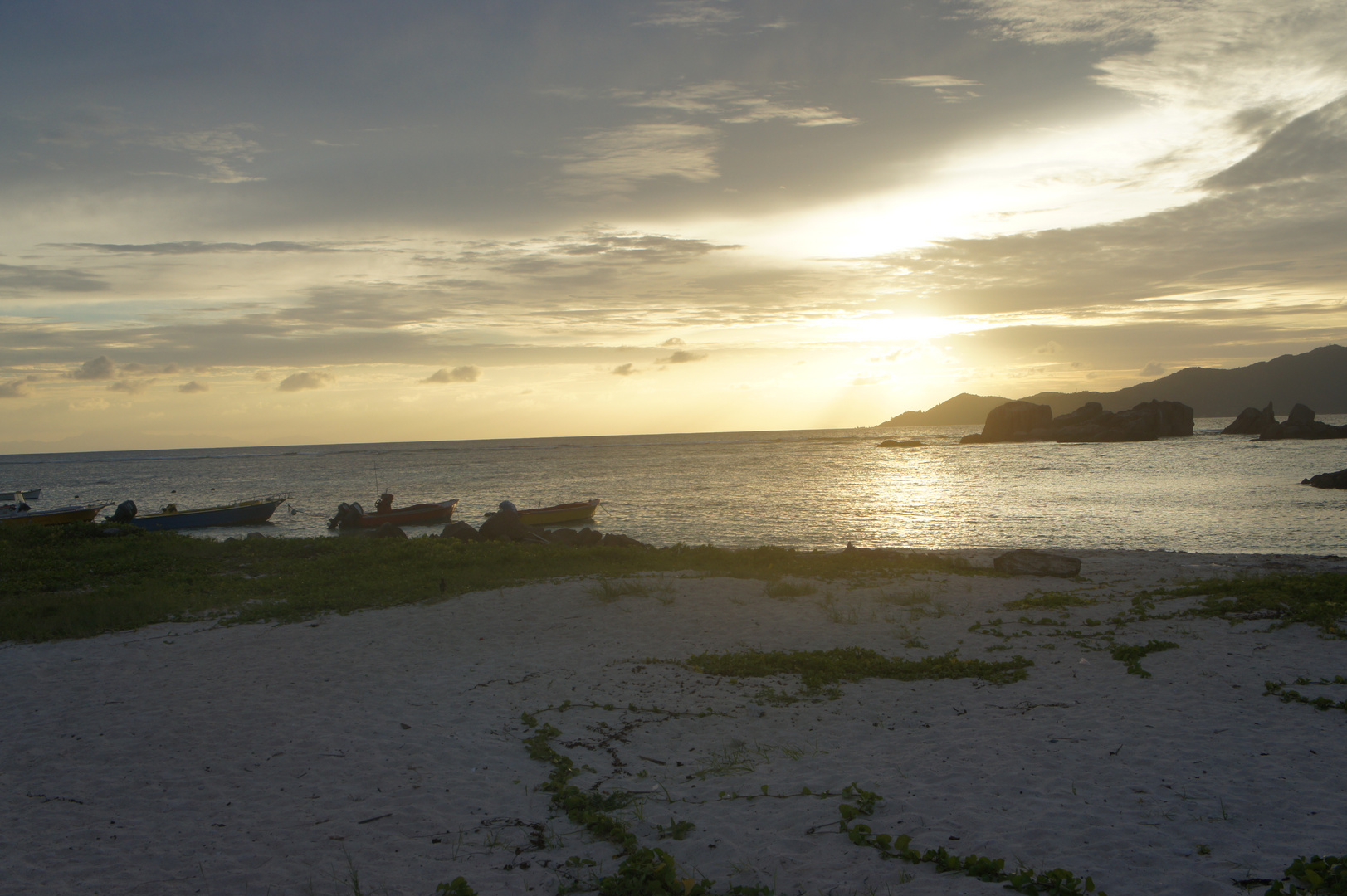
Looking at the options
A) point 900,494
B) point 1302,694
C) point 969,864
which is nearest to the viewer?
point 969,864

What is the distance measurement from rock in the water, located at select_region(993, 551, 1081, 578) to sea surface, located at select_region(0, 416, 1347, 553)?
10.2 m

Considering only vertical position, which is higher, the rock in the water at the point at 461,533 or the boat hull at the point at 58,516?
the boat hull at the point at 58,516

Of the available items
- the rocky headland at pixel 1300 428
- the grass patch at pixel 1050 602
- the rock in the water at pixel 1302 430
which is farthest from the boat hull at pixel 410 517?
the rock in the water at pixel 1302 430

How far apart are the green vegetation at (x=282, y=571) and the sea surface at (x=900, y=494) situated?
9.45m

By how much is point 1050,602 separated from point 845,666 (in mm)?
5879

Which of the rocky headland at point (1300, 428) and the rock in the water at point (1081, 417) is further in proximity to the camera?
the rock in the water at point (1081, 417)

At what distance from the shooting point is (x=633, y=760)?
25.6 ft

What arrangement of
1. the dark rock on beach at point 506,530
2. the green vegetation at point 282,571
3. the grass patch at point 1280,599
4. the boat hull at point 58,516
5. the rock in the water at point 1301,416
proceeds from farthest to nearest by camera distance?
1. the rock in the water at point 1301,416
2. the boat hull at point 58,516
3. the dark rock on beach at point 506,530
4. the green vegetation at point 282,571
5. the grass patch at point 1280,599

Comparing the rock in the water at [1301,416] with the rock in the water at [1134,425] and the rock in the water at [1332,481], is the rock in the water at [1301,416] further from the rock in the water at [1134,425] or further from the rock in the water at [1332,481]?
the rock in the water at [1332,481]

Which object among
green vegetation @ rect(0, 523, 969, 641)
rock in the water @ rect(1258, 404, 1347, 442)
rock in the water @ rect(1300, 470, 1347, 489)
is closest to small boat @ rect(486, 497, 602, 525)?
green vegetation @ rect(0, 523, 969, 641)

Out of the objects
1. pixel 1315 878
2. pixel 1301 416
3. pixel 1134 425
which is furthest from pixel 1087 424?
pixel 1315 878

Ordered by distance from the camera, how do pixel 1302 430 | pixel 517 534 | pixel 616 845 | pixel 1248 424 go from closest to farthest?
pixel 616 845 < pixel 517 534 < pixel 1302 430 < pixel 1248 424

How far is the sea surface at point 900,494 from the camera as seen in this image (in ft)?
97.5

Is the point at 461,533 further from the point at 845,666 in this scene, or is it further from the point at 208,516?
the point at 208,516
